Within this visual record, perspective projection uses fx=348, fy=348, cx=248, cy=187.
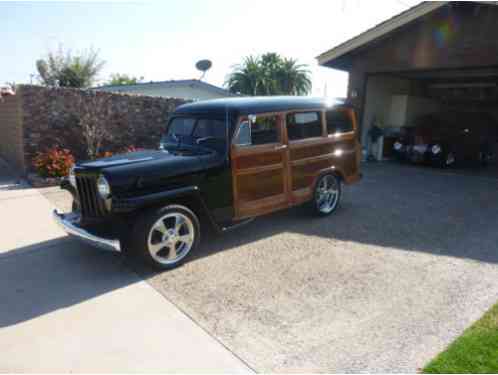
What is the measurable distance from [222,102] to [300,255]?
2.38 m

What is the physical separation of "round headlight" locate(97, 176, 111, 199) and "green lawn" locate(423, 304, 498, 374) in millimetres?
3327

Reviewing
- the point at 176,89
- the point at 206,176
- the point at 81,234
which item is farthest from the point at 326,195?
the point at 176,89

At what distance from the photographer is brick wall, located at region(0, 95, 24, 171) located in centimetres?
898

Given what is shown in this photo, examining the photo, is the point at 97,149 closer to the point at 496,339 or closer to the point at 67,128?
the point at 67,128

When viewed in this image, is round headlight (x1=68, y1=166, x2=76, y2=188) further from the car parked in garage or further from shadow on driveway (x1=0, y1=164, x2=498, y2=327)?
the car parked in garage

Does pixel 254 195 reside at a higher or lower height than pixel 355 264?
higher

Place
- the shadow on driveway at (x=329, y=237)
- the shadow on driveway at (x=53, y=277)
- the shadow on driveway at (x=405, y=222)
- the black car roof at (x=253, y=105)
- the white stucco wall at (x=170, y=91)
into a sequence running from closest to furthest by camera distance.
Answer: the shadow on driveway at (x=53, y=277) → the shadow on driveway at (x=329, y=237) → the black car roof at (x=253, y=105) → the shadow on driveway at (x=405, y=222) → the white stucco wall at (x=170, y=91)

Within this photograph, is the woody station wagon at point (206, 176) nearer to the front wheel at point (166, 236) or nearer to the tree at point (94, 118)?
the front wheel at point (166, 236)

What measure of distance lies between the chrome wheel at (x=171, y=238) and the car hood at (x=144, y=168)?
0.46 m

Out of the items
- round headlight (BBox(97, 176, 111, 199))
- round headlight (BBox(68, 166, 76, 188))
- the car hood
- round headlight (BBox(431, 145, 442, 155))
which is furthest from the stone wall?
round headlight (BBox(431, 145, 442, 155))

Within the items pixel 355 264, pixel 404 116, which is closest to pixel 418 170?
pixel 404 116

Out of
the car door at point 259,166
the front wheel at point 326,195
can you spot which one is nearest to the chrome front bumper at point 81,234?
the car door at point 259,166

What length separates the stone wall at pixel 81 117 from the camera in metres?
A: 8.68

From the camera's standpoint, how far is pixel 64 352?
2725mm
